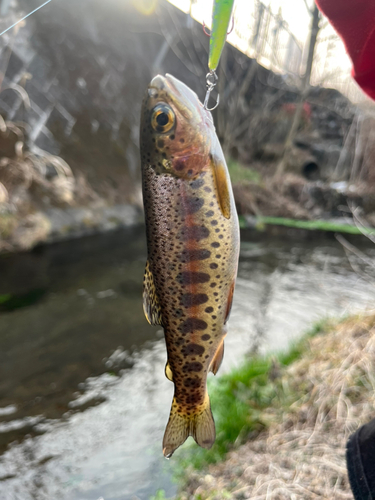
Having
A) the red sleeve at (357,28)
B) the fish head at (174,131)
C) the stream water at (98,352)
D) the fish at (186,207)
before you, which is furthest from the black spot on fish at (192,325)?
the stream water at (98,352)

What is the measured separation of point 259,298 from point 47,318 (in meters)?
4.12

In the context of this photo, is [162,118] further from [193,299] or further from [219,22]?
[193,299]

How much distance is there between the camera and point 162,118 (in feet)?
4.10

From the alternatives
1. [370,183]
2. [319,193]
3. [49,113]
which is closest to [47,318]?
[49,113]

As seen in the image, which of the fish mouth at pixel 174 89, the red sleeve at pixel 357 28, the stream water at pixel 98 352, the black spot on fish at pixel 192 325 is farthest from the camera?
the stream water at pixel 98 352

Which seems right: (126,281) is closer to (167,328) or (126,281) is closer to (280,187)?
(167,328)

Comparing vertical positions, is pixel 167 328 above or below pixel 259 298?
above

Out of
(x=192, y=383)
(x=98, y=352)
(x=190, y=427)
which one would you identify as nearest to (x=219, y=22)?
(x=192, y=383)

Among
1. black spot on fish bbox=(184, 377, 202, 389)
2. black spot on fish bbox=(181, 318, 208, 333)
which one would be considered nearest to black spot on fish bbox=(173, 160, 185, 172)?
black spot on fish bbox=(181, 318, 208, 333)

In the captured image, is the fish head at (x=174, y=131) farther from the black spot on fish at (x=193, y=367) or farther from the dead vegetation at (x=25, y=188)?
the dead vegetation at (x=25, y=188)

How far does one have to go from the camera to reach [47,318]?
5.95m

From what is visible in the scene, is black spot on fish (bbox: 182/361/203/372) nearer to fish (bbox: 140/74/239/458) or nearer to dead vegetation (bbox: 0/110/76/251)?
fish (bbox: 140/74/239/458)

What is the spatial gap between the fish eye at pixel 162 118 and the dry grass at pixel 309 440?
2537 mm

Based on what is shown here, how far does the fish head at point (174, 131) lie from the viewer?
1243 mm
